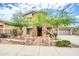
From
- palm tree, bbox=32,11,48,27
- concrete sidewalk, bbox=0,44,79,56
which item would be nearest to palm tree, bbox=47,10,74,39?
palm tree, bbox=32,11,48,27

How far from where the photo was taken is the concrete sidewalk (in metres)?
1.92

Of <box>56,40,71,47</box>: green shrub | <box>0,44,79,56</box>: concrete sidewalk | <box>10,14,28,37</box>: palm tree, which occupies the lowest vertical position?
<box>0,44,79,56</box>: concrete sidewalk

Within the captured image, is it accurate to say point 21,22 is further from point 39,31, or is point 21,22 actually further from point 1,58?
point 1,58

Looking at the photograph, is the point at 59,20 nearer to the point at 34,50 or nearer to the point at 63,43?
the point at 63,43

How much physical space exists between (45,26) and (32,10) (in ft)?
0.69

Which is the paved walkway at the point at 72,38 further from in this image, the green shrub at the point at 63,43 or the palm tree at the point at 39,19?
the palm tree at the point at 39,19

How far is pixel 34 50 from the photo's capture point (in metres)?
1.95

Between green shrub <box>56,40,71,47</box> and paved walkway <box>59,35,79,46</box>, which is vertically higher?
paved walkway <box>59,35,79,46</box>

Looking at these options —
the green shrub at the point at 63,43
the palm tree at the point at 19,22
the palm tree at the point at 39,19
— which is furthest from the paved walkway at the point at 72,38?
the palm tree at the point at 19,22

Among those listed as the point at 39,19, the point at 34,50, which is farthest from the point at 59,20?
the point at 34,50

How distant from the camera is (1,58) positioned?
1927 mm

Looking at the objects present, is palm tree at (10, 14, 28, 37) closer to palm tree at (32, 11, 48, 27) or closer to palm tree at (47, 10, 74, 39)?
palm tree at (32, 11, 48, 27)

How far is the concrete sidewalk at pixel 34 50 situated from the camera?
192cm

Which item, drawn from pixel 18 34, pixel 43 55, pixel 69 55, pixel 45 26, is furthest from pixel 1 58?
pixel 69 55
